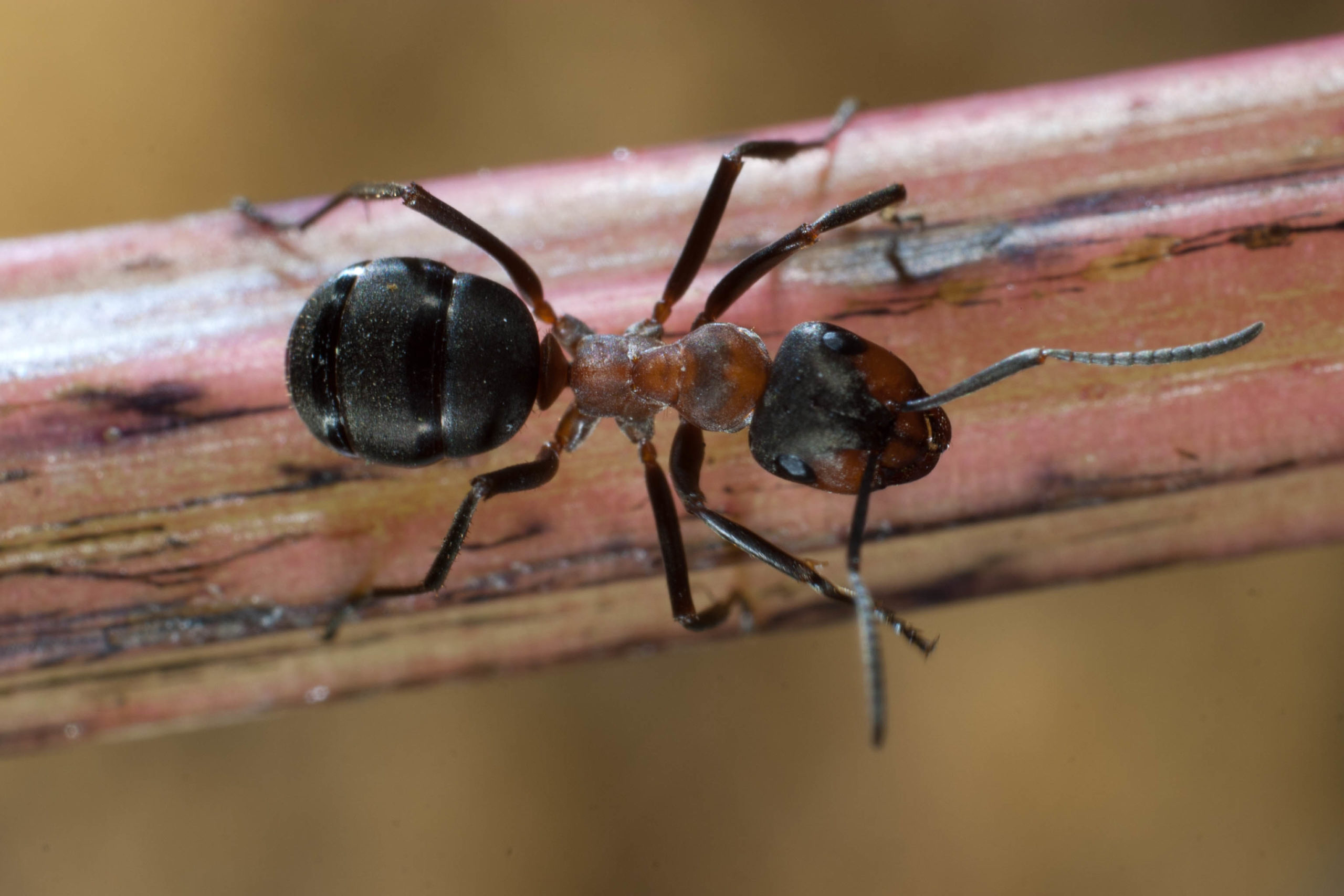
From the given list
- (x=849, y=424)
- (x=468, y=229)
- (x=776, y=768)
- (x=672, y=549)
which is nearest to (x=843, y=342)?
(x=849, y=424)

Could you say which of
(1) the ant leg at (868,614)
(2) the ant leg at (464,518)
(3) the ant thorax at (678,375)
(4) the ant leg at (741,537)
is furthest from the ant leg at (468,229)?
(1) the ant leg at (868,614)

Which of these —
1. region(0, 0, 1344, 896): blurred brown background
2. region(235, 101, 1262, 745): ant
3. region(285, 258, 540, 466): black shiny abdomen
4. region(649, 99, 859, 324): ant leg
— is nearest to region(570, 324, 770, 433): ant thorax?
region(235, 101, 1262, 745): ant

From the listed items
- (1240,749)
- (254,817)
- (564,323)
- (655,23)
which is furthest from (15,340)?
(1240,749)

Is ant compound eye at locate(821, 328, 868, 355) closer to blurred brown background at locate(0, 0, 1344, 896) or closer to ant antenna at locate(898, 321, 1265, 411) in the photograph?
ant antenna at locate(898, 321, 1265, 411)

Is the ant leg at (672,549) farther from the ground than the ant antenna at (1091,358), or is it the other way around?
the ant antenna at (1091,358)

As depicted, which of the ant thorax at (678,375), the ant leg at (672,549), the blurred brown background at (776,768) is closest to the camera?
the ant leg at (672,549)

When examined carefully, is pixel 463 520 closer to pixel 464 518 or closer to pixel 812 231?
pixel 464 518

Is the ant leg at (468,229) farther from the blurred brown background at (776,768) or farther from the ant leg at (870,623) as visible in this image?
the blurred brown background at (776,768)
